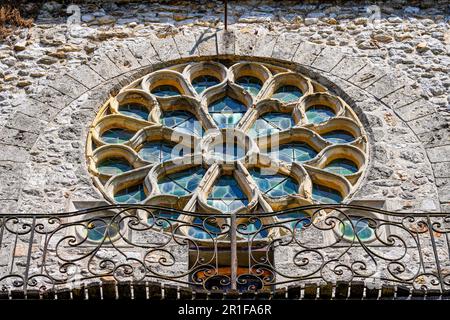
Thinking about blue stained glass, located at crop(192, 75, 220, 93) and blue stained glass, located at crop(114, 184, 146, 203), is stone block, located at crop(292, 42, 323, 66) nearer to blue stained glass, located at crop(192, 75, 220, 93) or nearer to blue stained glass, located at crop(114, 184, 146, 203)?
blue stained glass, located at crop(192, 75, 220, 93)

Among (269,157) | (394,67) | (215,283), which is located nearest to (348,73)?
(394,67)

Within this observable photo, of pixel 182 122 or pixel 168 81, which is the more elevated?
pixel 168 81

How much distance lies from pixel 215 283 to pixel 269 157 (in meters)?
2.00

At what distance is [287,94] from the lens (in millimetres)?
13648

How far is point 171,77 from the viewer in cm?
1368

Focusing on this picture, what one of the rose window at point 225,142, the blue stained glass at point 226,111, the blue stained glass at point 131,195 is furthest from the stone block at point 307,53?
the blue stained glass at point 131,195

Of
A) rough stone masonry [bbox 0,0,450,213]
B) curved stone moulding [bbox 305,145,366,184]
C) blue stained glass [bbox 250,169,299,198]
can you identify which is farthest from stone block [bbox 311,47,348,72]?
blue stained glass [bbox 250,169,299,198]

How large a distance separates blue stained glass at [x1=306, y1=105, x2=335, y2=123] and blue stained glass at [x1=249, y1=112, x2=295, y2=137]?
0.21 metres

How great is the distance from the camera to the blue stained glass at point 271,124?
520 inches

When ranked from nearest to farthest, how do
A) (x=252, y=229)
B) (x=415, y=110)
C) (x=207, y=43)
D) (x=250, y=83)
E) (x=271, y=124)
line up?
(x=252, y=229) < (x=415, y=110) < (x=271, y=124) < (x=250, y=83) < (x=207, y=43)

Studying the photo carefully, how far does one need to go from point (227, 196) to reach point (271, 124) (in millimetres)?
1220

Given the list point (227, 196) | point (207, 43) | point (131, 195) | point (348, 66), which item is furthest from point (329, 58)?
point (131, 195)

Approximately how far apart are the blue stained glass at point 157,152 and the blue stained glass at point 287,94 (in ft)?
4.39

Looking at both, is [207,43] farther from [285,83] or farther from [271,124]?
[271,124]
